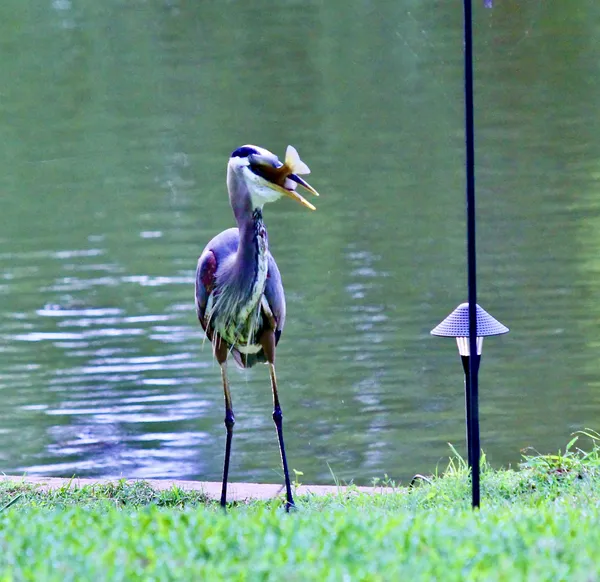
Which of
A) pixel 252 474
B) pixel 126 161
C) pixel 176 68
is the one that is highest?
pixel 176 68

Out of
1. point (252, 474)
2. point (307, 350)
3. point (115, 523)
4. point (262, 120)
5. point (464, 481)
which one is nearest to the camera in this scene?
point (115, 523)

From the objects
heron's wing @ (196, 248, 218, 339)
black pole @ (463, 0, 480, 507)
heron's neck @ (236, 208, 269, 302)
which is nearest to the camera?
black pole @ (463, 0, 480, 507)

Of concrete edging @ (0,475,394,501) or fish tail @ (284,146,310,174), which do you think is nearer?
fish tail @ (284,146,310,174)

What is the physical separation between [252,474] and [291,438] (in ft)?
2.18

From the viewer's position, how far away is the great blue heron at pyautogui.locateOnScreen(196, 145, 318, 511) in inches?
241

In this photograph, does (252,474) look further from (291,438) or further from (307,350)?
(307,350)

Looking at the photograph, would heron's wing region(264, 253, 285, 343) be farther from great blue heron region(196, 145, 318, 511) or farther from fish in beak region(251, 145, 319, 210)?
fish in beak region(251, 145, 319, 210)

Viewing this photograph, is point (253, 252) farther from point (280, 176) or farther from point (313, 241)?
point (313, 241)

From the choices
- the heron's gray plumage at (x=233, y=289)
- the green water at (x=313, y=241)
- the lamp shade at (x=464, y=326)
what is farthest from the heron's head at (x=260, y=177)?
the green water at (x=313, y=241)

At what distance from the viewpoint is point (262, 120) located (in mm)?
19109

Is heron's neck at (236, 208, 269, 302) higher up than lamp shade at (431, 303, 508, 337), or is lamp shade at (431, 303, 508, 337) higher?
heron's neck at (236, 208, 269, 302)

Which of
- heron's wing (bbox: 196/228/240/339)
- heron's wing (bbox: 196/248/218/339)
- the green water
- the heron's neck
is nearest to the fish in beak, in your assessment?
the heron's neck

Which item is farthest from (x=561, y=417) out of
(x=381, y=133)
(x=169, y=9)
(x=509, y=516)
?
(x=169, y=9)

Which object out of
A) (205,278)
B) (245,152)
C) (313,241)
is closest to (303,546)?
(245,152)
